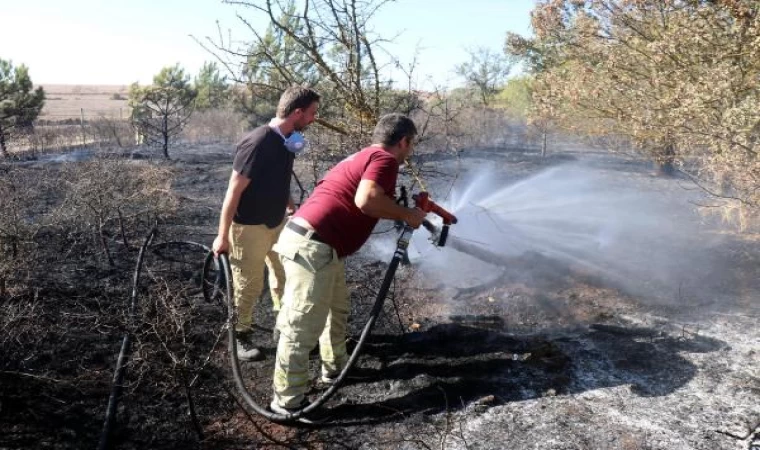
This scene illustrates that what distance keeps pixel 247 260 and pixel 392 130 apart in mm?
1531

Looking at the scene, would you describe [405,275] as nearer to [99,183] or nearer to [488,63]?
[99,183]

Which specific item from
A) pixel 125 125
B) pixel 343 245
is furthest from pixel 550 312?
pixel 125 125

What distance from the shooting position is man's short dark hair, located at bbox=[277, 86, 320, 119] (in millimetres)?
3443

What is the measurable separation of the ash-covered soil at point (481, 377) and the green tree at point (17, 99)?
14.1 meters

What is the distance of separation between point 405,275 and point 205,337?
8.07ft

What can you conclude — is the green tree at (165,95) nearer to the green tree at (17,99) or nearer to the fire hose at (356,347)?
the green tree at (17,99)

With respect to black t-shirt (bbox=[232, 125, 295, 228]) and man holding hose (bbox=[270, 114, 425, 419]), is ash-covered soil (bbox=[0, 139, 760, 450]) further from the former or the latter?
black t-shirt (bbox=[232, 125, 295, 228])

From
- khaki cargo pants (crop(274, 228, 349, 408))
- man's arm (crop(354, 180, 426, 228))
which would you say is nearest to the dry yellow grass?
khaki cargo pants (crop(274, 228, 349, 408))

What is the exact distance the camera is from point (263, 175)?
3553 millimetres

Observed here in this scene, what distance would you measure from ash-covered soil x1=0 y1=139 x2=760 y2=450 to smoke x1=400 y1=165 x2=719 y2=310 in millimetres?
172

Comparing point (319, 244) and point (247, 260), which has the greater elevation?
point (319, 244)

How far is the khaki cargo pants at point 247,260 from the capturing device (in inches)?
146

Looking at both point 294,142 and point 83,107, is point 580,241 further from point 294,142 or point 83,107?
point 83,107

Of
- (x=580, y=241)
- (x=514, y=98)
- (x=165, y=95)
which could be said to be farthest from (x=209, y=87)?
(x=580, y=241)
